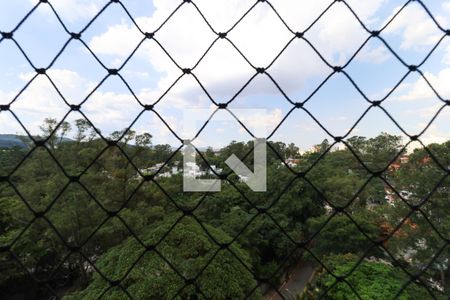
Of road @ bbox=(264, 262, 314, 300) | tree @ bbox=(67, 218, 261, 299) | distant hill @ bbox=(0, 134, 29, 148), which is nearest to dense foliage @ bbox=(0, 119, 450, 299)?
tree @ bbox=(67, 218, 261, 299)

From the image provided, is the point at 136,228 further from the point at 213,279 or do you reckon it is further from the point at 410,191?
the point at 410,191

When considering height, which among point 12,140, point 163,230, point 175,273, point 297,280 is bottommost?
point 297,280

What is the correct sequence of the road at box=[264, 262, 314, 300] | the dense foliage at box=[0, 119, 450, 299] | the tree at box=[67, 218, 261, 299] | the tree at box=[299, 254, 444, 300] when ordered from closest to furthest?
the tree at box=[67, 218, 261, 299], the dense foliage at box=[0, 119, 450, 299], the tree at box=[299, 254, 444, 300], the road at box=[264, 262, 314, 300]

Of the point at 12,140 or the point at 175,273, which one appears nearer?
the point at 175,273

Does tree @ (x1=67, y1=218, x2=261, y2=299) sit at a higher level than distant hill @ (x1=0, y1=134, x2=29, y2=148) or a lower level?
lower

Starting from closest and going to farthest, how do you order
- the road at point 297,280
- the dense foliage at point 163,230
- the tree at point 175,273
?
1. the tree at point 175,273
2. the dense foliage at point 163,230
3. the road at point 297,280

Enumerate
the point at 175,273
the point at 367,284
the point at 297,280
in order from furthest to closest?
the point at 297,280
the point at 367,284
the point at 175,273

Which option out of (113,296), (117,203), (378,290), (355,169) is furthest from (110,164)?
(355,169)

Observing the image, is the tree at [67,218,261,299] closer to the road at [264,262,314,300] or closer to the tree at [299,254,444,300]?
the tree at [299,254,444,300]

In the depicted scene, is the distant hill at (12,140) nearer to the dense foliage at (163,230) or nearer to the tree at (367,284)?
the dense foliage at (163,230)

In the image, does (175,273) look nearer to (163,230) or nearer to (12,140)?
(163,230)

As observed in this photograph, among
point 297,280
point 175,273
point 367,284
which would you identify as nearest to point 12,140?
point 175,273

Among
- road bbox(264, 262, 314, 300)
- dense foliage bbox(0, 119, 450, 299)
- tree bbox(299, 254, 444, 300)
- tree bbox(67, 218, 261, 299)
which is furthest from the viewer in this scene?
road bbox(264, 262, 314, 300)

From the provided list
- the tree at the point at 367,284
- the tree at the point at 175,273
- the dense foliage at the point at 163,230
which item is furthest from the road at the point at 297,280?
the tree at the point at 175,273
